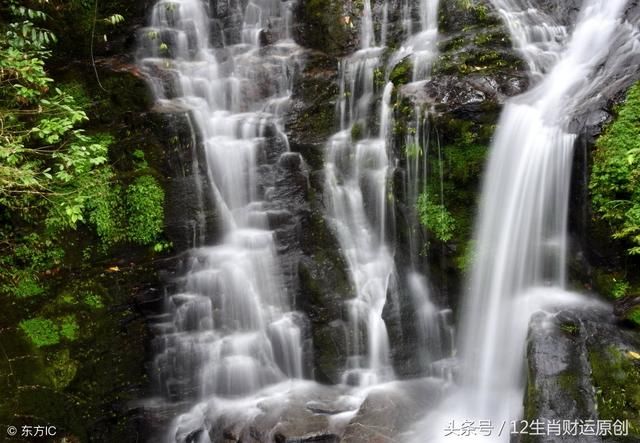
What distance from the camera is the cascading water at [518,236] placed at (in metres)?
7.09

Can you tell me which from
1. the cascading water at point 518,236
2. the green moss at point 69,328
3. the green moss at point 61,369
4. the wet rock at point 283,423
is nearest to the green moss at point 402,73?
the cascading water at point 518,236

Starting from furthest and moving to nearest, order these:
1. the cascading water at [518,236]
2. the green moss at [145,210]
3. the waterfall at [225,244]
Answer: the waterfall at [225,244] < the green moss at [145,210] < the cascading water at [518,236]

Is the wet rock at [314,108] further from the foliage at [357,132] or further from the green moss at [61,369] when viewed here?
the green moss at [61,369]

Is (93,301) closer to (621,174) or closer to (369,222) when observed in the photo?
(369,222)

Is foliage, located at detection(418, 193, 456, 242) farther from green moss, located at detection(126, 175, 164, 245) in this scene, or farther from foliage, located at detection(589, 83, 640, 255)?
green moss, located at detection(126, 175, 164, 245)

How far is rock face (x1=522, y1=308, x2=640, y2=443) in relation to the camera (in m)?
5.24

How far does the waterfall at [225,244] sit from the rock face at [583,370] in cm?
451

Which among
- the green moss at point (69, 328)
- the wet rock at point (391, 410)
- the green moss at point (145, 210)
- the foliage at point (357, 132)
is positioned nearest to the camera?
the wet rock at point (391, 410)

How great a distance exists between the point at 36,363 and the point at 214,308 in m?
2.98

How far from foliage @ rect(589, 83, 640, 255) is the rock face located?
114 cm

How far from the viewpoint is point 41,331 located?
7.84m

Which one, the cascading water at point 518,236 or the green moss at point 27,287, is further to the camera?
the green moss at point 27,287

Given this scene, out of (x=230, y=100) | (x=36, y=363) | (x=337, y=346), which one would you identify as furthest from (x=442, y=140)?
(x=36, y=363)

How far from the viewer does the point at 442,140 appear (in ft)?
27.3
